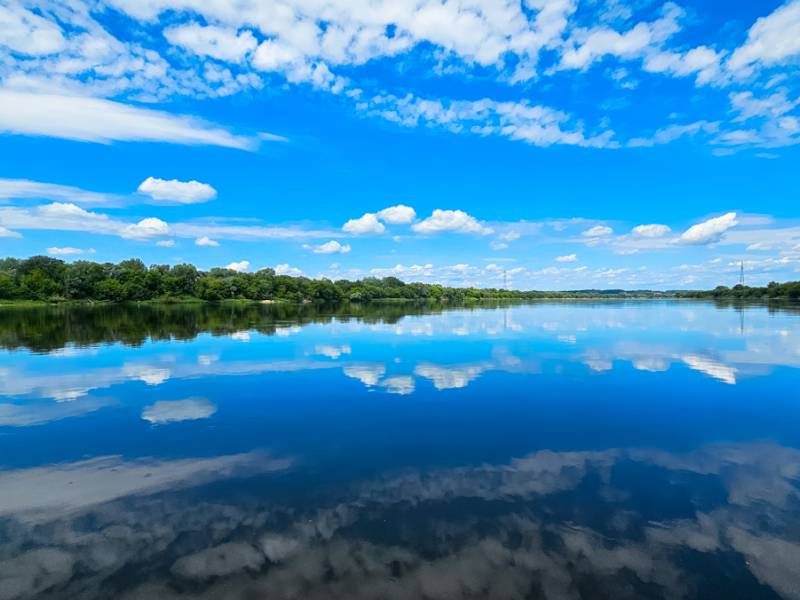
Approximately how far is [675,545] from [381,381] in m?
12.9

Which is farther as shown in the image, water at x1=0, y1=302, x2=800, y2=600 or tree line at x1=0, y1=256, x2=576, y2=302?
tree line at x1=0, y1=256, x2=576, y2=302

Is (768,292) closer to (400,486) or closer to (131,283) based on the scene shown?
(400,486)

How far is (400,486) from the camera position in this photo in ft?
28.1

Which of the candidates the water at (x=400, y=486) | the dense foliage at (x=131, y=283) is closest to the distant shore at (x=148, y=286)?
the dense foliage at (x=131, y=283)

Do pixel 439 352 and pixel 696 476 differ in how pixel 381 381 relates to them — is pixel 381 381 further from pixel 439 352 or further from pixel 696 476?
pixel 696 476

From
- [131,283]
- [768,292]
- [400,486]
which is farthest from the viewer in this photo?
[768,292]

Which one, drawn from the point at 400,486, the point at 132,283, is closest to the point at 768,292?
the point at 400,486

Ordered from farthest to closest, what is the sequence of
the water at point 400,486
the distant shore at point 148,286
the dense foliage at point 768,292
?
the dense foliage at point 768,292
the distant shore at point 148,286
the water at point 400,486

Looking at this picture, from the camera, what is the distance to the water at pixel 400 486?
5902mm

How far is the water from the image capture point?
19.4 ft

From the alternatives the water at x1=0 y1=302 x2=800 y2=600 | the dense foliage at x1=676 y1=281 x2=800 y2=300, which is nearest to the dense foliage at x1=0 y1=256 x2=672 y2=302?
the water at x1=0 y1=302 x2=800 y2=600

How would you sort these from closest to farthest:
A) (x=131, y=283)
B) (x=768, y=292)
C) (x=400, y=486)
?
(x=400, y=486) < (x=131, y=283) < (x=768, y=292)

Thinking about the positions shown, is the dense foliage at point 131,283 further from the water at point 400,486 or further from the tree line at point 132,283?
the water at point 400,486

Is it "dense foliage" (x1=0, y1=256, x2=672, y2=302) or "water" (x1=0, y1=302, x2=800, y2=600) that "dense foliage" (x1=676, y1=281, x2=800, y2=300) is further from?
"water" (x1=0, y1=302, x2=800, y2=600)
